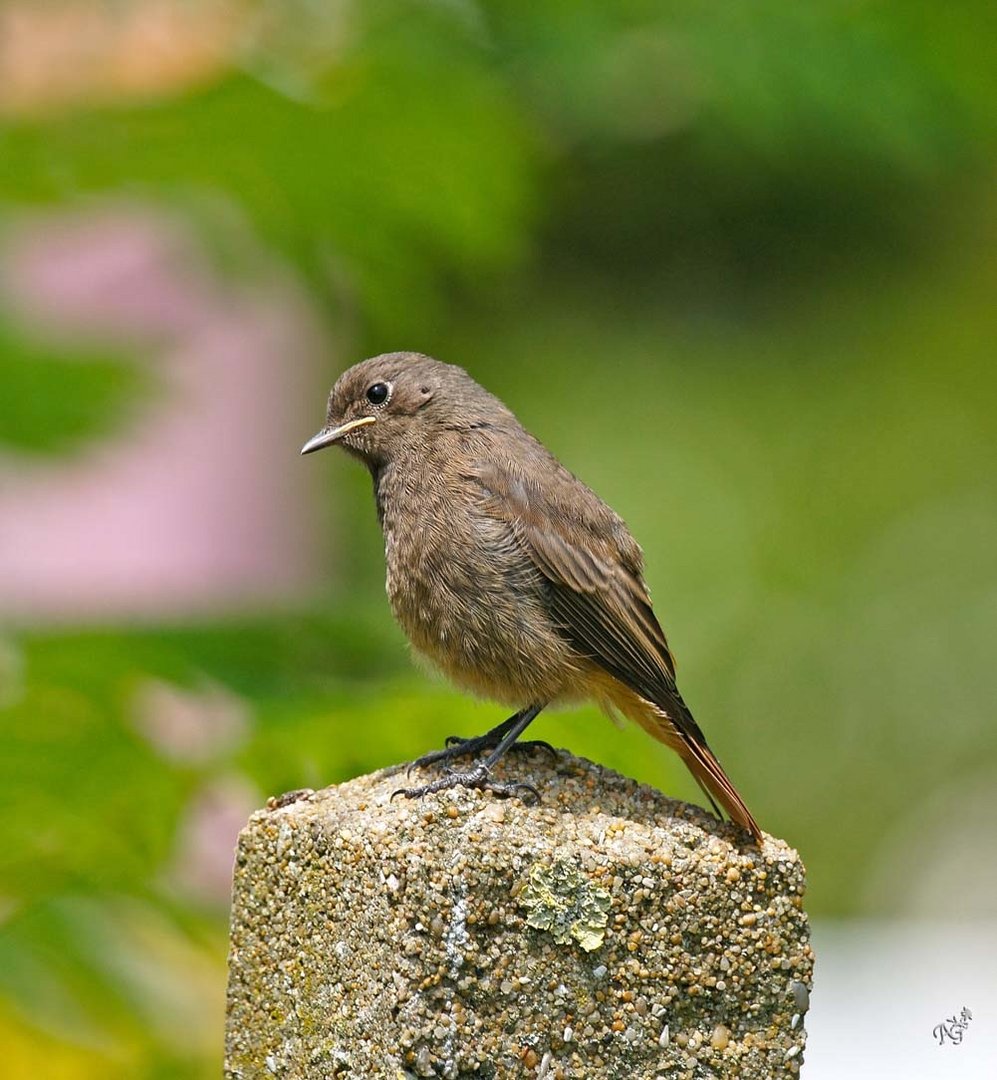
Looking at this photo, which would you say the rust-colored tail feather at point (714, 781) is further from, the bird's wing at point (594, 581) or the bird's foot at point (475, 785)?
the bird's foot at point (475, 785)

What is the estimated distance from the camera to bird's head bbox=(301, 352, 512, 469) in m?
4.23

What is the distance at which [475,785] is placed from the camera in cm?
334

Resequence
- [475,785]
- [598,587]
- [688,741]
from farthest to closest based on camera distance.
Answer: [598,587] → [688,741] → [475,785]

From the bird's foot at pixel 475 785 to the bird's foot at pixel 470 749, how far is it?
0.58 feet

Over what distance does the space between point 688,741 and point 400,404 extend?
113cm

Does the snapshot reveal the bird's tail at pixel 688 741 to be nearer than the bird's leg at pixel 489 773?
No

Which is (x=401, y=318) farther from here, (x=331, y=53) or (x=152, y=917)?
(x=152, y=917)

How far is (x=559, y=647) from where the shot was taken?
12.7 feet

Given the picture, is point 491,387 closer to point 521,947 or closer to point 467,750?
point 467,750

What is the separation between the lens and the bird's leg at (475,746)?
11.9 feet

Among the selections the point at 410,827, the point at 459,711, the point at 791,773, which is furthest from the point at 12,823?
the point at 791,773

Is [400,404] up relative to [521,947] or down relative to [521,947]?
up

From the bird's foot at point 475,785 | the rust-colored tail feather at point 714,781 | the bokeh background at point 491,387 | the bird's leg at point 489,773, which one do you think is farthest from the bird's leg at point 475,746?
the bokeh background at point 491,387

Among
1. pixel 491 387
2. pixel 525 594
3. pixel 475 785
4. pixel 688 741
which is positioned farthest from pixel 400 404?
pixel 491 387
